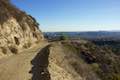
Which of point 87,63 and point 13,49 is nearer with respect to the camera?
point 13,49

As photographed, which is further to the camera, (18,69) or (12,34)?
(12,34)

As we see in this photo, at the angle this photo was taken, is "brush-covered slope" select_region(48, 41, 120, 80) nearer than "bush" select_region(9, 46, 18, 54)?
Yes

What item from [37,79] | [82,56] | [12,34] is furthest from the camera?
[82,56]

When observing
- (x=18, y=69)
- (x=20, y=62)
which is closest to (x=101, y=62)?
(x=20, y=62)

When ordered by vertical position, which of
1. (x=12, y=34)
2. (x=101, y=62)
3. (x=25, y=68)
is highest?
(x=12, y=34)

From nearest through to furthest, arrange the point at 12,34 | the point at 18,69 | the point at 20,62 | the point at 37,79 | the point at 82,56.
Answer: the point at 37,79
the point at 18,69
the point at 20,62
the point at 12,34
the point at 82,56

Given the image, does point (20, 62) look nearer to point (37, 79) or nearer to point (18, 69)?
point (18, 69)

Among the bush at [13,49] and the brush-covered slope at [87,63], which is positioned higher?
the bush at [13,49]

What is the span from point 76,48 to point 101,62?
18.6 feet

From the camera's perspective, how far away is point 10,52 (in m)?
30.4

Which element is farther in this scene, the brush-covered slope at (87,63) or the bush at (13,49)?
the bush at (13,49)

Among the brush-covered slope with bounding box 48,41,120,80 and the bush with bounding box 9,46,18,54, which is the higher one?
the bush with bounding box 9,46,18,54

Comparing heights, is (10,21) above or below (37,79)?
above

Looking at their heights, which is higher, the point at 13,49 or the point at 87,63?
the point at 13,49
